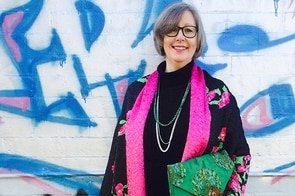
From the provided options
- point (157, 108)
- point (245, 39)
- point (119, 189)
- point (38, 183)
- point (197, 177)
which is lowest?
point (38, 183)

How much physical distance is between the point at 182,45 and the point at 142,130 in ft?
1.39

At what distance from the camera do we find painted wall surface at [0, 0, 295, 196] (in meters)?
2.59

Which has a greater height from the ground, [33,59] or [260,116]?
[33,59]

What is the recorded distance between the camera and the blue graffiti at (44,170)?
2729 millimetres

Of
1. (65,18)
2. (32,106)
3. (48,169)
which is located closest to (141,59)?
(65,18)

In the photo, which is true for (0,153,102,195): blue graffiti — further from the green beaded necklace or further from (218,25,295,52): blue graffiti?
(218,25,295,52): blue graffiti

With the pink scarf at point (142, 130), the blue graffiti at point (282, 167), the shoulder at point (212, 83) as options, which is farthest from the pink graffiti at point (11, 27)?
the blue graffiti at point (282, 167)

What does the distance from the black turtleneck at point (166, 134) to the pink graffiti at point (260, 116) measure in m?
0.71

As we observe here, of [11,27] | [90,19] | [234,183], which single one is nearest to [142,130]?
[234,183]

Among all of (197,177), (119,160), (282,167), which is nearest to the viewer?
(197,177)

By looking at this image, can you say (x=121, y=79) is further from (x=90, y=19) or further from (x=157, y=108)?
(x=157, y=108)

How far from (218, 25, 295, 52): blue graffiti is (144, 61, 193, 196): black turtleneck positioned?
581mm

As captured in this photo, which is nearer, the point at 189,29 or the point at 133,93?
the point at 189,29

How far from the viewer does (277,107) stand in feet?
8.76
